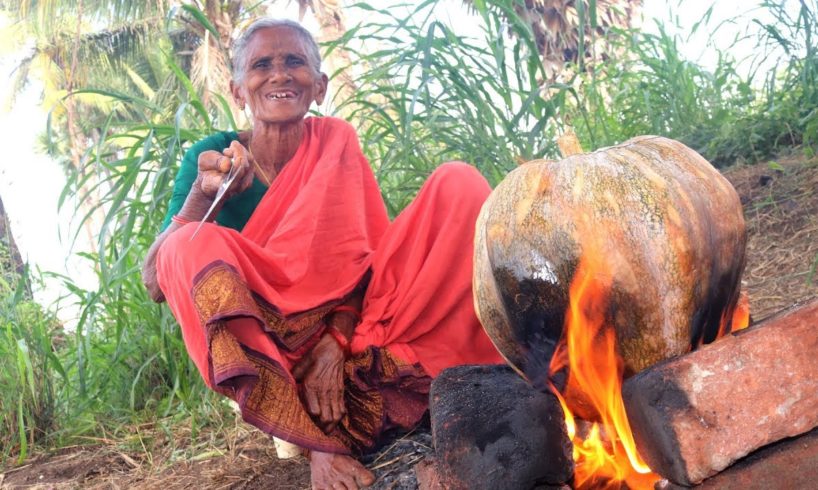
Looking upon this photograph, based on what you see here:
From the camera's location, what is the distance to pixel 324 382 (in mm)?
2406

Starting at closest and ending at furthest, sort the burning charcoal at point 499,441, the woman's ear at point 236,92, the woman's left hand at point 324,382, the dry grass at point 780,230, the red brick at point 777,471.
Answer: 1. the red brick at point 777,471
2. the burning charcoal at point 499,441
3. the woman's left hand at point 324,382
4. the woman's ear at point 236,92
5. the dry grass at point 780,230

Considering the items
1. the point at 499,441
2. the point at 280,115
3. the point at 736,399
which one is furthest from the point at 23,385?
the point at 736,399

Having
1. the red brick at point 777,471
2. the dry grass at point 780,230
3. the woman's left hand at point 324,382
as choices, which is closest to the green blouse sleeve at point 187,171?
the woman's left hand at point 324,382

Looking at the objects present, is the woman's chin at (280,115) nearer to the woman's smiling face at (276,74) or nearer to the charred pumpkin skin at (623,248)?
the woman's smiling face at (276,74)

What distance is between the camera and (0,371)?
366 cm

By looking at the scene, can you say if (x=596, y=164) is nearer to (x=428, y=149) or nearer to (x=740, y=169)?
(x=428, y=149)

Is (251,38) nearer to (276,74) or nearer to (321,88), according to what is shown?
(276,74)

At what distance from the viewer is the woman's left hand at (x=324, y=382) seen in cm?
239

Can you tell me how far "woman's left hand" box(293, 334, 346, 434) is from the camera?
2.39 metres

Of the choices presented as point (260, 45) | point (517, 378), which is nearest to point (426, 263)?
point (517, 378)

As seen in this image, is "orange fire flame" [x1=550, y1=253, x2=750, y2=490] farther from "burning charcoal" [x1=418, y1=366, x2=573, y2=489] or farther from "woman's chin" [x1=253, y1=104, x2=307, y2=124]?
"woman's chin" [x1=253, y1=104, x2=307, y2=124]

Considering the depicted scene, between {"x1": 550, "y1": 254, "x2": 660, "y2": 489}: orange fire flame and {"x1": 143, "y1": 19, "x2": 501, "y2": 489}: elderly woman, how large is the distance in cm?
77

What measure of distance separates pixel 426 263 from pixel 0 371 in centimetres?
241

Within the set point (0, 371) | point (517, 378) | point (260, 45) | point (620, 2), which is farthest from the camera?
point (620, 2)
